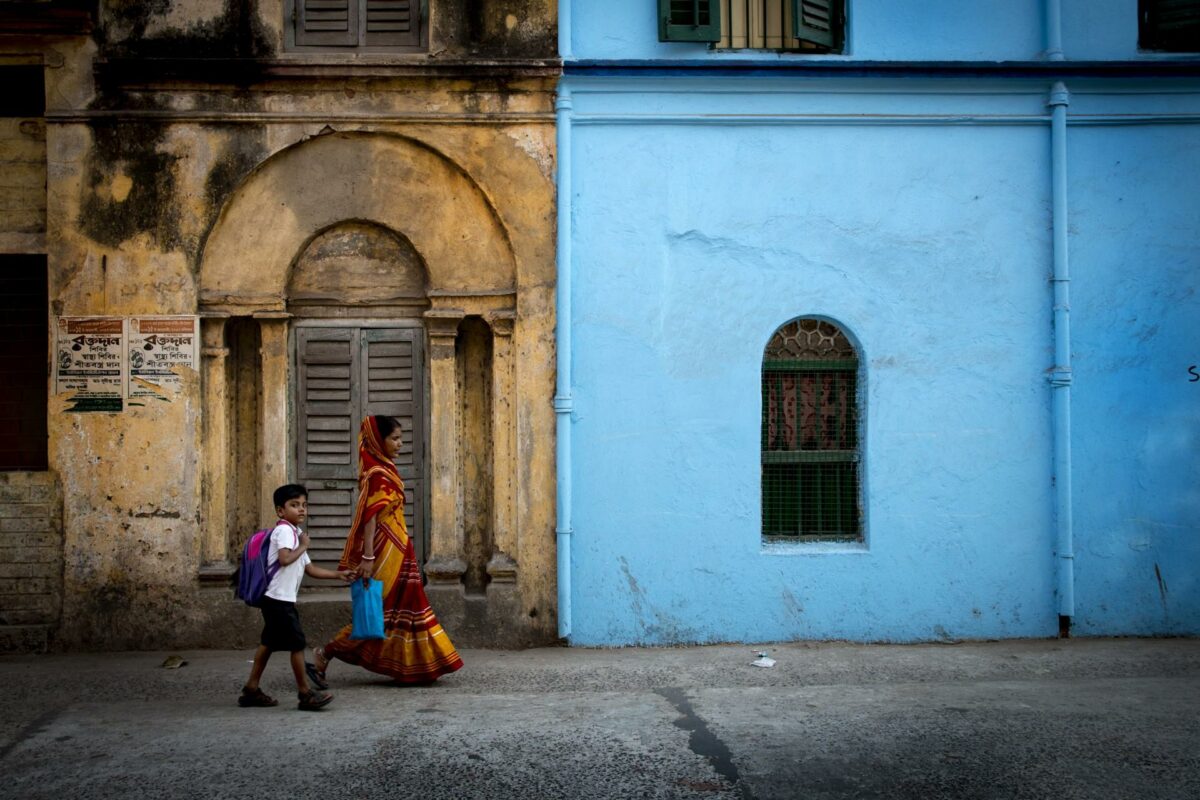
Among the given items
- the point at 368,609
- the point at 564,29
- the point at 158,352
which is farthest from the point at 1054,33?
the point at 158,352

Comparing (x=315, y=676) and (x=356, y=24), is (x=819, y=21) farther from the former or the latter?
(x=315, y=676)

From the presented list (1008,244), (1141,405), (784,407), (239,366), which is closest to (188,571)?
(239,366)

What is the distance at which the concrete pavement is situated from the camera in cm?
510

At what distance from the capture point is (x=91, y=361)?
787cm

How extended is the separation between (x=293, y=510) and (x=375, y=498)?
58cm

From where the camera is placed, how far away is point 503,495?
8.10 metres

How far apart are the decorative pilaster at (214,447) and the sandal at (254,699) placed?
5.88ft

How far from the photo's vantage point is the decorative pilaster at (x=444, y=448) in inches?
319

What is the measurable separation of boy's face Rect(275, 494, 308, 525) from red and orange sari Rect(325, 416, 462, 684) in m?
0.49

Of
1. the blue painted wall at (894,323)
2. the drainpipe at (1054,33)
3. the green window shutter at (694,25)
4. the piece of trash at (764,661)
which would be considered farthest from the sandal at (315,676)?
the drainpipe at (1054,33)

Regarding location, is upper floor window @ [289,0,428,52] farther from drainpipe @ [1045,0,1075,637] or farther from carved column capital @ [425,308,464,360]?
drainpipe @ [1045,0,1075,637]

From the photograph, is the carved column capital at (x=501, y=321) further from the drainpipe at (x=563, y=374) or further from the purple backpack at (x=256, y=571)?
the purple backpack at (x=256, y=571)

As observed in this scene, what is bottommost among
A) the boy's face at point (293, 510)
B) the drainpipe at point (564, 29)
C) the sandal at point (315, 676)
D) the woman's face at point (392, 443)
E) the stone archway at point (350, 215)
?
the sandal at point (315, 676)

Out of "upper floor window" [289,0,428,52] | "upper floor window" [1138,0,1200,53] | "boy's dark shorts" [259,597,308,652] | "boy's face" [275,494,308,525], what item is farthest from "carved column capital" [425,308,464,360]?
"upper floor window" [1138,0,1200,53]
